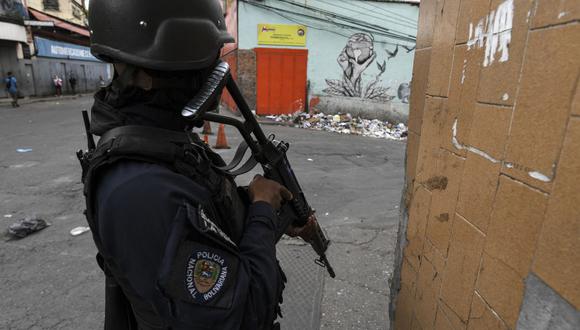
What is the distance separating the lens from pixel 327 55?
12781 millimetres

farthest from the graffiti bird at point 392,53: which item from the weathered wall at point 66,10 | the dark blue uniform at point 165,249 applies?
the weathered wall at point 66,10

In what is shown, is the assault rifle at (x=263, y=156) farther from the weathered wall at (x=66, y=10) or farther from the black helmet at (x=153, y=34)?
the weathered wall at (x=66, y=10)

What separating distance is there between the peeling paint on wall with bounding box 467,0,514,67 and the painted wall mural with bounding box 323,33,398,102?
1217 cm

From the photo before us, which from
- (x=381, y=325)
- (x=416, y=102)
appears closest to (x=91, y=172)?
(x=416, y=102)

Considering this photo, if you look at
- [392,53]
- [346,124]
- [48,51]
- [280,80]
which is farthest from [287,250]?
[48,51]

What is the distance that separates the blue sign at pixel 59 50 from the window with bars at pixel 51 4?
201cm

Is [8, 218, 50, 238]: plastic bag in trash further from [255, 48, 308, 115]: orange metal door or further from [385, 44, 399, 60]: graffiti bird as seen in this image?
[385, 44, 399, 60]: graffiti bird

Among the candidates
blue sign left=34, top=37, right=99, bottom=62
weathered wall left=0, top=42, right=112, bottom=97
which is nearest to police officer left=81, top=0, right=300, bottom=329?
weathered wall left=0, top=42, right=112, bottom=97

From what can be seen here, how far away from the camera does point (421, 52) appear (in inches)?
62.9

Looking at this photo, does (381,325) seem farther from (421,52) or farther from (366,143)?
(366,143)

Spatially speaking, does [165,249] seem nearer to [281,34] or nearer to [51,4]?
[281,34]

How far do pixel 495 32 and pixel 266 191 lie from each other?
85 centimetres

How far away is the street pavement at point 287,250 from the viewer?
2.52 m

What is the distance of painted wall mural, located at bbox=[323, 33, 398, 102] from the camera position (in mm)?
12695
